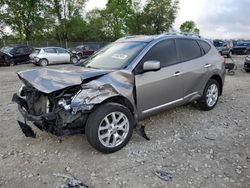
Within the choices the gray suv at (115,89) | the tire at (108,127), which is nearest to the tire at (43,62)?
the gray suv at (115,89)

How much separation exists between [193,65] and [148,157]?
226 cm

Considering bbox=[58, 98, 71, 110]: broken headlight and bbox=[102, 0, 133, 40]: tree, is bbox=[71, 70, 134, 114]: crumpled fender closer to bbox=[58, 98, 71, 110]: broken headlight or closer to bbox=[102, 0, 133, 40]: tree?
bbox=[58, 98, 71, 110]: broken headlight

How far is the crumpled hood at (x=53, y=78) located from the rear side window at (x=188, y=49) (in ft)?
5.85

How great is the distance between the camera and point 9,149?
165 inches

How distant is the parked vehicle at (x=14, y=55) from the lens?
1928 centimetres

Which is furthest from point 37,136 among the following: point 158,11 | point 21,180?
point 158,11

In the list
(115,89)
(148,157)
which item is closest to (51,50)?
(115,89)

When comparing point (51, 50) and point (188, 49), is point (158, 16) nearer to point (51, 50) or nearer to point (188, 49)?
point (51, 50)

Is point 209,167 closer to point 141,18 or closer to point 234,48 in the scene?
point 234,48

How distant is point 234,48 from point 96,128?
27.4 m

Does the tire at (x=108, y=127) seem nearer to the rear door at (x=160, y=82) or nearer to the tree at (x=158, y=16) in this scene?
the rear door at (x=160, y=82)

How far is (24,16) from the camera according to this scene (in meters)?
39.3

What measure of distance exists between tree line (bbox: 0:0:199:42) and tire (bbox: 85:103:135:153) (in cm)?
3718

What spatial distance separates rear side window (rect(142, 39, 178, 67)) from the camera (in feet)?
15.1
